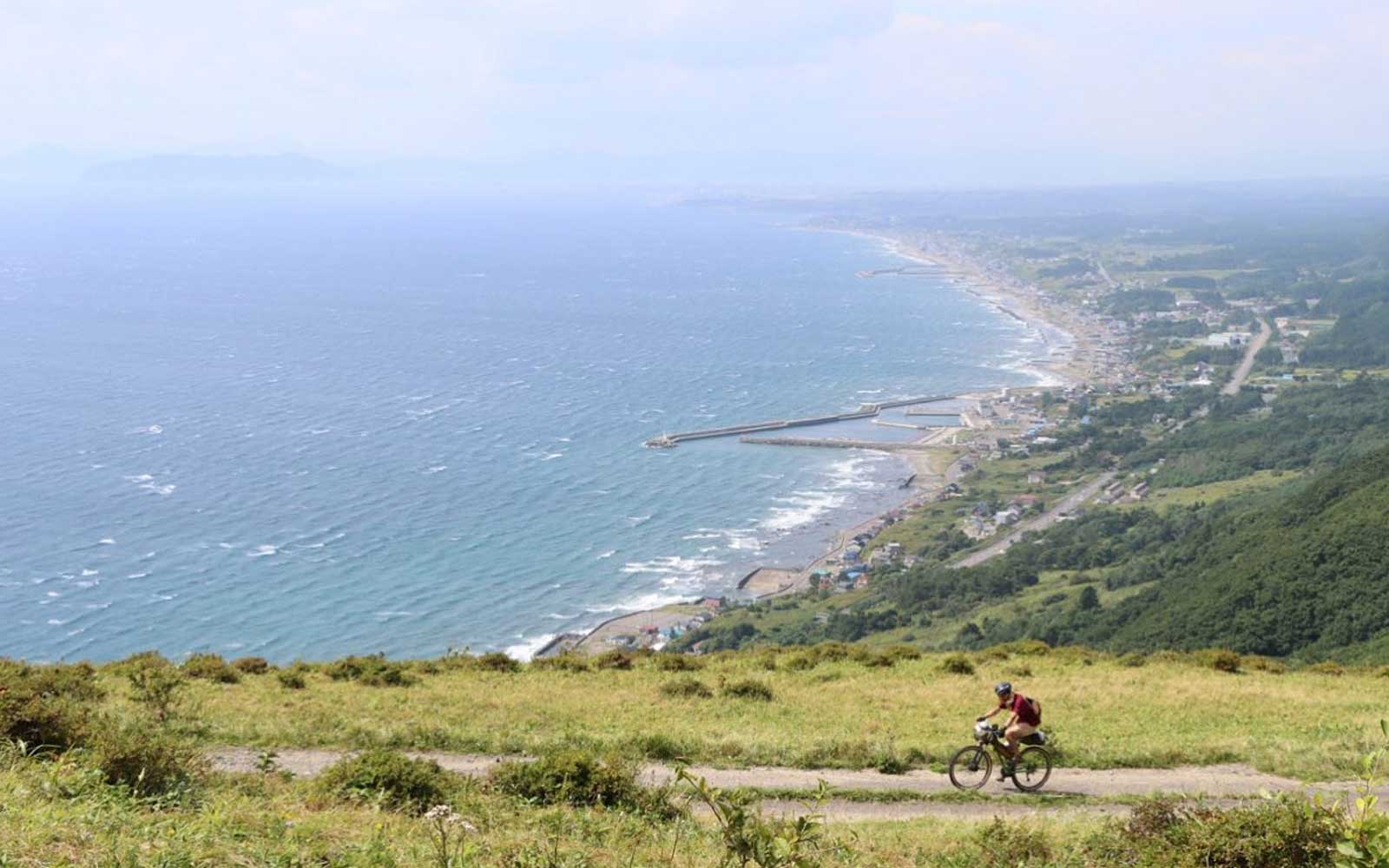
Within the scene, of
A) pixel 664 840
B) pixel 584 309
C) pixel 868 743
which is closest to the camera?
pixel 664 840

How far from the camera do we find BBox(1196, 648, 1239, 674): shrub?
87.9 ft

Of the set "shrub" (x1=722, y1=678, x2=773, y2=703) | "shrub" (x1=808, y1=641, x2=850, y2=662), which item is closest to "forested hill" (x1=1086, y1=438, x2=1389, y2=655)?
"shrub" (x1=808, y1=641, x2=850, y2=662)

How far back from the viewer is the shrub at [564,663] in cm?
2612

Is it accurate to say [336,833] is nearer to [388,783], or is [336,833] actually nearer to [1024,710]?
[388,783]

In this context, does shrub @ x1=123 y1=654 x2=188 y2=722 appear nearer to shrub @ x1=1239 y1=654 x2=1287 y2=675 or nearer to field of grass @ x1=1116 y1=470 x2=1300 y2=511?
shrub @ x1=1239 y1=654 x2=1287 y2=675

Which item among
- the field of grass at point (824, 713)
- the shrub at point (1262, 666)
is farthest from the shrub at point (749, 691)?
the shrub at point (1262, 666)

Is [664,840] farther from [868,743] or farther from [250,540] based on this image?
[250,540]

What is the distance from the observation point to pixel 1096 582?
68.4 metres

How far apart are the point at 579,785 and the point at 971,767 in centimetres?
583

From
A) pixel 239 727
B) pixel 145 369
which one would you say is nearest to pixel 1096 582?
pixel 239 727

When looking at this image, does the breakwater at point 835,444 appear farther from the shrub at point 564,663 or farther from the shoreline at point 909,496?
the shrub at point 564,663

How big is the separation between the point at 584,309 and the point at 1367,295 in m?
138

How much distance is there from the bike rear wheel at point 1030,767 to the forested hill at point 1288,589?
33251 millimetres

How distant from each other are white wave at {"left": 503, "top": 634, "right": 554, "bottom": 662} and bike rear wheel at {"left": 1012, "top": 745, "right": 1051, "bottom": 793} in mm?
43402
